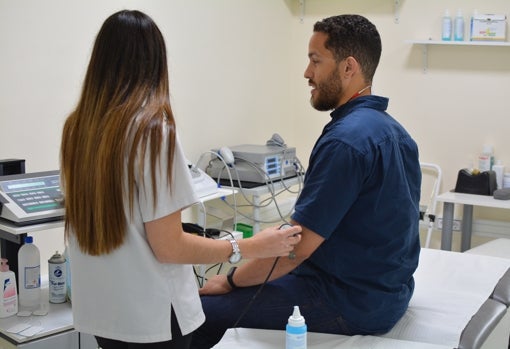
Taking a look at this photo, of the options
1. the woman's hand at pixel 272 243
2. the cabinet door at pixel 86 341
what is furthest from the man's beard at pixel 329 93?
the cabinet door at pixel 86 341

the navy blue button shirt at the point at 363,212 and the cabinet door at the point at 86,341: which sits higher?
the navy blue button shirt at the point at 363,212

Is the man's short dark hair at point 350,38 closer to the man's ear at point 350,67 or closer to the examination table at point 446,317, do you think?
the man's ear at point 350,67

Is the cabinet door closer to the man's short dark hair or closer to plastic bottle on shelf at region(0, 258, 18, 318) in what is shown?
plastic bottle on shelf at region(0, 258, 18, 318)

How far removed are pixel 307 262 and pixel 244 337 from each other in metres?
0.29

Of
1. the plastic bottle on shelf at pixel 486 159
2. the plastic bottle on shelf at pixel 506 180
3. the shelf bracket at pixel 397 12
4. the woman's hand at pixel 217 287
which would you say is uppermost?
the shelf bracket at pixel 397 12

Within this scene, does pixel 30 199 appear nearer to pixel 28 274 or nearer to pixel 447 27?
pixel 28 274

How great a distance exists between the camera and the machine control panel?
1.95 meters

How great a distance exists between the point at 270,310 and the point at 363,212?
41 centimetres

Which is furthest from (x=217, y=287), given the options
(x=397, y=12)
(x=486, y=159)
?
(x=397, y=12)

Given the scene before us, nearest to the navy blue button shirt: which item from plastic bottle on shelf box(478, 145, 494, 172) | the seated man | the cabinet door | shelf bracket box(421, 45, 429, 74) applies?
the seated man

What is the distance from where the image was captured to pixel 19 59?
2.52 metres

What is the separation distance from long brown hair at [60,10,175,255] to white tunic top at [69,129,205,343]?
3cm

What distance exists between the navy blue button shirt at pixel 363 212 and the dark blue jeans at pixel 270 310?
35 mm

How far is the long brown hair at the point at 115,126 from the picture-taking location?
1400mm
